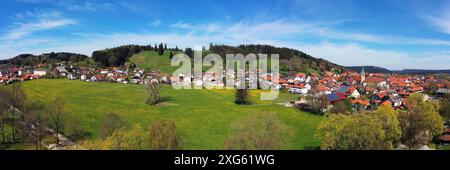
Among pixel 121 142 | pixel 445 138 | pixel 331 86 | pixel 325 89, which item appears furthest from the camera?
pixel 331 86

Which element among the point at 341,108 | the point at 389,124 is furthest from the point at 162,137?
the point at 341,108

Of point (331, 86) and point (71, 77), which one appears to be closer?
point (331, 86)

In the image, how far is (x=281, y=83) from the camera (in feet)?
313

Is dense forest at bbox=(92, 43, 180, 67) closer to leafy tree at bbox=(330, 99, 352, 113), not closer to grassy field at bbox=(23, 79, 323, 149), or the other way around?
grassy field at bbox=(23, 79, 323, 149)

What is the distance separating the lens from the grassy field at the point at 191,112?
1438 inches

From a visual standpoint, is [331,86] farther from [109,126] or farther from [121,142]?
[121,142]

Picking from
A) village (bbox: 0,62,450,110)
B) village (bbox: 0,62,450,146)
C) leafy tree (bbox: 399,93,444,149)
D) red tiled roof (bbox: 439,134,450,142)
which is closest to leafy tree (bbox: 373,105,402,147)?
leafy tree (bbox: 399,93,444,149)

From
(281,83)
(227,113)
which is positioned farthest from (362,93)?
(227,113)

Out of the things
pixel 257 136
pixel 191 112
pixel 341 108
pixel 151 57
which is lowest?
pixel 191 112

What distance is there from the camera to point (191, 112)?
2035 inches

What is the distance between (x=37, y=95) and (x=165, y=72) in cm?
6451

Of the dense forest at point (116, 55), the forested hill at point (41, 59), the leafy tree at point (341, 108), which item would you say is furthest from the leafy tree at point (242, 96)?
the forested hill at point (41, 59)

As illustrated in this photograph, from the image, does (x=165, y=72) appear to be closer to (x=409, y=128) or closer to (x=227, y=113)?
(x=227, y=113)

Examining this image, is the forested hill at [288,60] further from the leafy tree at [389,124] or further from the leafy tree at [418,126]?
the leafy tree at [389,124]
